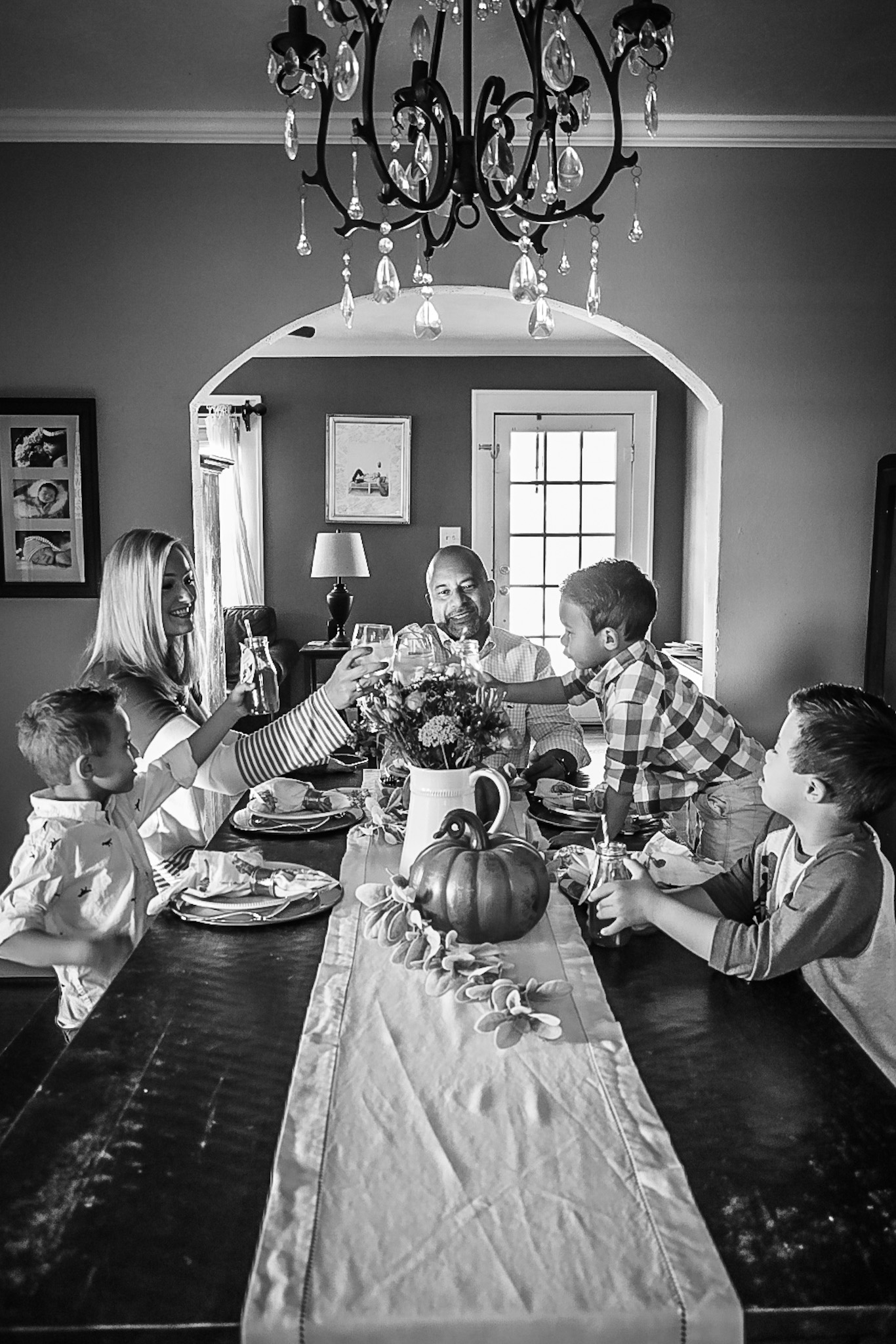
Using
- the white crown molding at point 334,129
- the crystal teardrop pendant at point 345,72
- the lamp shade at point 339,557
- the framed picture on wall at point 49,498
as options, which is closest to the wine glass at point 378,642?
the crystal teardrop pendant at point 345,72

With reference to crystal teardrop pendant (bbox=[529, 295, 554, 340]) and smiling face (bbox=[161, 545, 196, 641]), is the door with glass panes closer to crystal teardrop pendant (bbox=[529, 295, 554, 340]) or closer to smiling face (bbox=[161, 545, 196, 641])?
smiling face (bbox=[161, 545, 196, 641])

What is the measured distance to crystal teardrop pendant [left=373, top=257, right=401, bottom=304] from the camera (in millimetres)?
1934

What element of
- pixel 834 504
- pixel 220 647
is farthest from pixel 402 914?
pixel 220 647

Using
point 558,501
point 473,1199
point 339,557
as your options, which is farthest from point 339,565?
point 473,1199

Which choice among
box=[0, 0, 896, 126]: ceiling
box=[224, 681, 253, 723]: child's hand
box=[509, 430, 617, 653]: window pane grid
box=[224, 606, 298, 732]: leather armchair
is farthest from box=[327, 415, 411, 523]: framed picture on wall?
box=[224, 681, 253, 723]: child's hand

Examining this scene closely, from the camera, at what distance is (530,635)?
768cm

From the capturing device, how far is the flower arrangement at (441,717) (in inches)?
66.7

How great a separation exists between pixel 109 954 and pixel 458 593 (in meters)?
1.83

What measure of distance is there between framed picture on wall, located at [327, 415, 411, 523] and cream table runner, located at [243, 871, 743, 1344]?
6.57m

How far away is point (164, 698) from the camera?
8.18 ft

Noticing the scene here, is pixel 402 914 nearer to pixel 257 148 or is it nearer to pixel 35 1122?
pixel 35 1122

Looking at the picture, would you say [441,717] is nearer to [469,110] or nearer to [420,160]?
[420,160]

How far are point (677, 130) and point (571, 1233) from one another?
3.19 meters

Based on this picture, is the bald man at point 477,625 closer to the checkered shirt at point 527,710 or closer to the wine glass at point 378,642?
the checkered shirt at point 527,710
